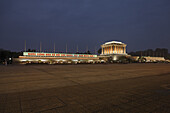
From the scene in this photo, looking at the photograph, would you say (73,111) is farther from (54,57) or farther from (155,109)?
(54,57)

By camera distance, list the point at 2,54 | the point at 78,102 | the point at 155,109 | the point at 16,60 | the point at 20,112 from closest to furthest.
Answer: the point at 20,112 < the point at 155,109 < the point at 78,102 < the point at 16,60 < the point at 2,54

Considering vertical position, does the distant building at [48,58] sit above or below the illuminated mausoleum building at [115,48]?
below

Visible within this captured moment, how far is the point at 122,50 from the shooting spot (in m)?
136

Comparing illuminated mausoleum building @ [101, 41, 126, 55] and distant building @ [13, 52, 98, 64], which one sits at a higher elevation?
illuminated mausoleum building @ [101, 41, 126, 55]

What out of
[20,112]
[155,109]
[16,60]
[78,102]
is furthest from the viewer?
[16,60]

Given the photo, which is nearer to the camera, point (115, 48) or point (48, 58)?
point (48, 58)

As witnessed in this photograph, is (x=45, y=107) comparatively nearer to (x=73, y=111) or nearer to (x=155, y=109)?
(x=73, y=111)

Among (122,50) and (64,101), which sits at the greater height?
(122,50)

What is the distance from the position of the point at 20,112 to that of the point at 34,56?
72.9 metres

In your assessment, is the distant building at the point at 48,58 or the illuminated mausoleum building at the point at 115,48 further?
the illuminated mausoleum building at the point at 115,48

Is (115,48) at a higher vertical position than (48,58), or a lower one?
higher

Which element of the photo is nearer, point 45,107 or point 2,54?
point 45,107

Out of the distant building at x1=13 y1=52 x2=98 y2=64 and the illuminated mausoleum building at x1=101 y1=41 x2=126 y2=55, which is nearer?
the distant building at x1=13 y1=52 x2=98 y2=64

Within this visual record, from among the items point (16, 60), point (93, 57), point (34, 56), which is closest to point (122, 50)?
point (93, 57)
